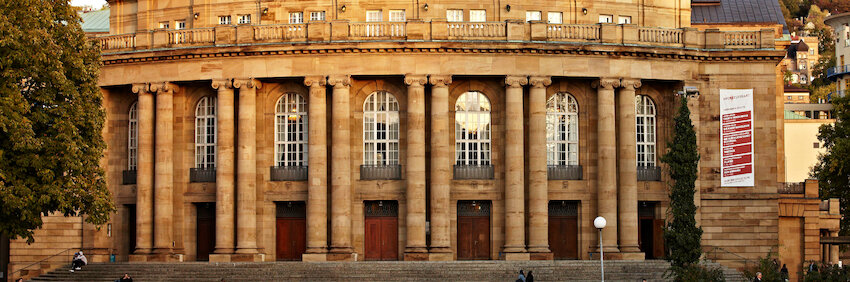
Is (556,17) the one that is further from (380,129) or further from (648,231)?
(648,231)

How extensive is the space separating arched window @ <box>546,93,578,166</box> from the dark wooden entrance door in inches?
651

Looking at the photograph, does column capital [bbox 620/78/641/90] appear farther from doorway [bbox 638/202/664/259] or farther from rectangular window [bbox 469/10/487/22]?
rectangular window [bbox 469/10/487/22]

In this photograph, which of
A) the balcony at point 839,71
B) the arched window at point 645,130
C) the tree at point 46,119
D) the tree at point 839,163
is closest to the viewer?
the tree at point 46,119

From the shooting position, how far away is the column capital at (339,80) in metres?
59.9

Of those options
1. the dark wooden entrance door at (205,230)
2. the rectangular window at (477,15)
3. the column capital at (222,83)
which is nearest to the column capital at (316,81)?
the column capital at (222,83)

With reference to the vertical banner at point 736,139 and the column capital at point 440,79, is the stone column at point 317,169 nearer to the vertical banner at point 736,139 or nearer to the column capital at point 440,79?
the column capital at point 440,79

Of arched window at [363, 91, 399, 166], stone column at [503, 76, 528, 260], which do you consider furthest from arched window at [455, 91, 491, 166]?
arched window at [363, 91, 399, 166]

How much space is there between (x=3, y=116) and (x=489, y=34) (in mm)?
23911

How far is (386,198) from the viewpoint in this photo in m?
60.8

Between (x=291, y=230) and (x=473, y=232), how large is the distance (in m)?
8.69

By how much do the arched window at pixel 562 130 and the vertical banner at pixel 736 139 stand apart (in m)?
7.29

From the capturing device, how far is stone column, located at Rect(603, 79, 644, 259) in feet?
200

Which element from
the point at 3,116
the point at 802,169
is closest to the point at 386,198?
the point at 3,116

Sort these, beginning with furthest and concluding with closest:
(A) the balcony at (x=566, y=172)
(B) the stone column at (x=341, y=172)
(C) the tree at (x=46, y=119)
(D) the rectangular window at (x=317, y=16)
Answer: (D) the rectangular window at (x=317, y=16) < (A) the balcony at (x=566, y=172) < (B) the stone column at (x=341, y=172) < (C) the tree at (x=46, y=119)
